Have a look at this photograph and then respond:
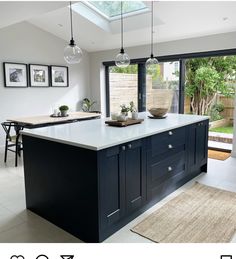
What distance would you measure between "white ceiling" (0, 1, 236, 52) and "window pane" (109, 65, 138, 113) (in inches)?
27.8

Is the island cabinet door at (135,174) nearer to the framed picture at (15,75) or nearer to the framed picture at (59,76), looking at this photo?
the framed picture at (15,75)

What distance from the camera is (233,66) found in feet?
18.1

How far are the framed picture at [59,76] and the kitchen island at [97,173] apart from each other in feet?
12.6

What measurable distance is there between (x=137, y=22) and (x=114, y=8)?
0.60 m

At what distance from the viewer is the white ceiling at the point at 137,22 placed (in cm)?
384

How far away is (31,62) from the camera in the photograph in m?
6.02

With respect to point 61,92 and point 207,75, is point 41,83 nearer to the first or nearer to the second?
point 61,92

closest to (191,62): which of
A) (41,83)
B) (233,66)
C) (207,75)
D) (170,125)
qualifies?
(207,75)

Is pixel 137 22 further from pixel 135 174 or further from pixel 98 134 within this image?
pixel 135 174

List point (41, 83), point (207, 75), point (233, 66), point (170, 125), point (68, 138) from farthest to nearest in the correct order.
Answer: point (41, 83), point (207, 75), point (233, 66), point (170, 125), point (68, 138)

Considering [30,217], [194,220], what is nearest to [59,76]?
[30,217]

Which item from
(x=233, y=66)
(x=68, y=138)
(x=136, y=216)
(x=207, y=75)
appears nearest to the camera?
(x=68, y=138)

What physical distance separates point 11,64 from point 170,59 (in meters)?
3.59
